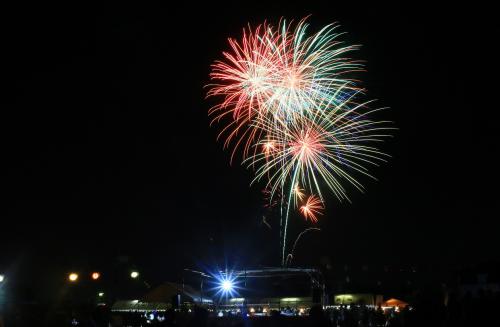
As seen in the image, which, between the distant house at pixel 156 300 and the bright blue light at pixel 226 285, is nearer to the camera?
the distant house at pixel 156 300

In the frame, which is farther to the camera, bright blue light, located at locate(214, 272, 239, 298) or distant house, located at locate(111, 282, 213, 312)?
bright blue light, located at locate(214, 272, 239, 298)

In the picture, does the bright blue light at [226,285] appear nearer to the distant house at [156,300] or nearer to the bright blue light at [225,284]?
the bright blue light at [225,284]

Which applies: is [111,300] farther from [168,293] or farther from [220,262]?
[220,262]

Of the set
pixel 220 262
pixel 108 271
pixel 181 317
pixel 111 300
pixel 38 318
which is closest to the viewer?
pixel 38 318

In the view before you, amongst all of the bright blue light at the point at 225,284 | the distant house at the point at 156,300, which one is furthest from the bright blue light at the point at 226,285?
the distant house at the point at 156,300

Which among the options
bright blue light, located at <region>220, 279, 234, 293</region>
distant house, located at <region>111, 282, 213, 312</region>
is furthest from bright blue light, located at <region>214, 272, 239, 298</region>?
distant house, located at <region>111, 282, 213, 312</region>

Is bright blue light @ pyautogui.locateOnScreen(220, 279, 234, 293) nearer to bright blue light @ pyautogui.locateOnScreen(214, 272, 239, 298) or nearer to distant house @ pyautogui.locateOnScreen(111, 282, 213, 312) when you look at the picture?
bright blue light @ pyautogui.locateOnScreen(214, 272, 239, 298)

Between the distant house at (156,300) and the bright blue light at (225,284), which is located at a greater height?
the bright blue light at (225,284)

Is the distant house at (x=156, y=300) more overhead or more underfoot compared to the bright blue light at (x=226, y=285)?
more underfoot

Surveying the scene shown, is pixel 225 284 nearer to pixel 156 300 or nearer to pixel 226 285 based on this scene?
pixel 226 285

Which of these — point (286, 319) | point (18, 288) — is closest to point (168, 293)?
point (18, 288)

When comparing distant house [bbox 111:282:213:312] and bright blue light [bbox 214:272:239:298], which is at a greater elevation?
bright blue light [bbox 214:272:239:298]

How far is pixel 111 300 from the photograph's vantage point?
4209 cm

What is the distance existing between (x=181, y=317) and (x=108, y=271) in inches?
1199
